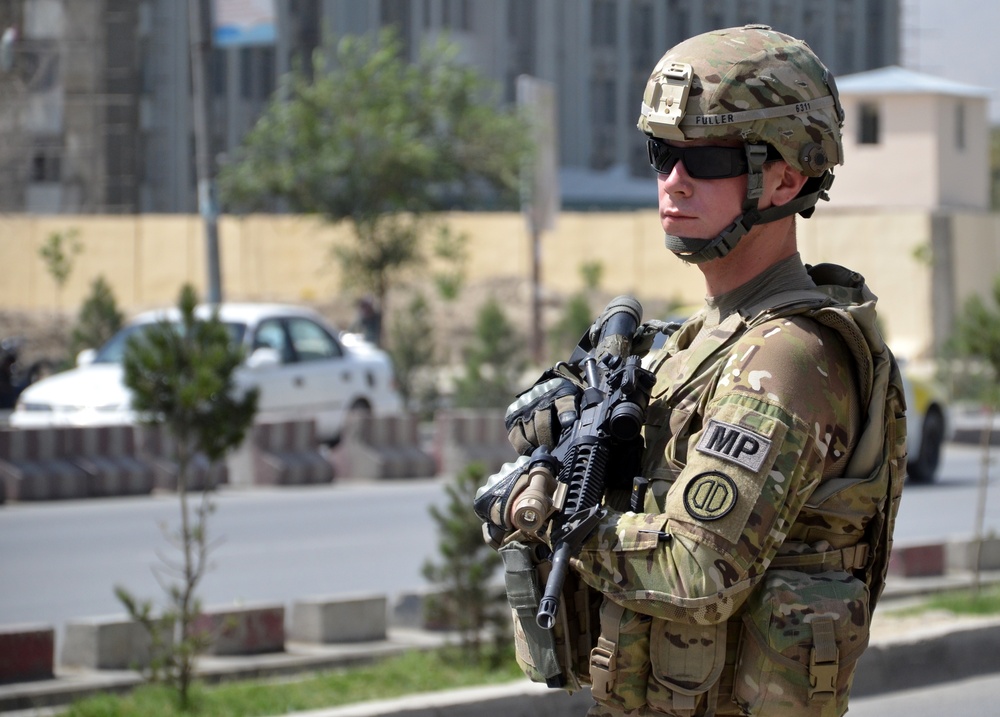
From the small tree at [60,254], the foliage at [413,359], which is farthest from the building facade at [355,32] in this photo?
the foliage at [413,359]

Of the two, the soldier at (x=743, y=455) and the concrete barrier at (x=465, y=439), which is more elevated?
the soldier at (x=743, y=455)

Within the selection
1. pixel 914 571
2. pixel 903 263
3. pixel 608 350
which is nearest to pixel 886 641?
pixel 914 571

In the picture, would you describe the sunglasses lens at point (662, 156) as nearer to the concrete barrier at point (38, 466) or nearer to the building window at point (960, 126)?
the concrete barrier at point (38, 466)

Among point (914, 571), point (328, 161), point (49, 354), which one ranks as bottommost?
point (49, 354)

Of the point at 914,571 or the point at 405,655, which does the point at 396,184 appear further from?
the point at 405,655

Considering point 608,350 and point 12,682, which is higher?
point 608,350

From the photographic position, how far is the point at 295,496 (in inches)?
571

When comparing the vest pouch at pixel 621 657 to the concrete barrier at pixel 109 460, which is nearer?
the vest pouch at pixel 621 657

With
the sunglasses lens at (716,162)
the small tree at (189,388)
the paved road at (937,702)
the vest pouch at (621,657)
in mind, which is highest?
the sunglasses lens at (716,162)

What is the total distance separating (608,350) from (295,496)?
39.2 ft

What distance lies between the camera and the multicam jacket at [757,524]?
2.37 metres

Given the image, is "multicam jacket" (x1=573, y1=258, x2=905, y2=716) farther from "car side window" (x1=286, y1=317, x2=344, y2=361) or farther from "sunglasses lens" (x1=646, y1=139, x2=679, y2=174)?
"car side window" (x1=286, y1=317, x2=344, y2=361)

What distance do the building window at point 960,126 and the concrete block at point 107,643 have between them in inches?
1442

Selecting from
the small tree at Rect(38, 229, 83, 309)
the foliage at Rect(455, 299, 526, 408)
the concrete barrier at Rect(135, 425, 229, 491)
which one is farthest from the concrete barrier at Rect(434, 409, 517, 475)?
the small tree at Rect(38, 229, 83, 309)
